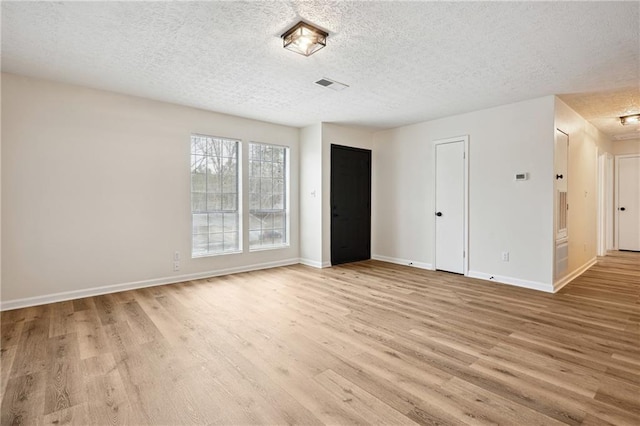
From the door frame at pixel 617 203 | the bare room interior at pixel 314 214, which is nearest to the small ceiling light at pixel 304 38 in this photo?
the bare room interior at pixel 314 214

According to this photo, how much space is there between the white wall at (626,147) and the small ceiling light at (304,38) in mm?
8284

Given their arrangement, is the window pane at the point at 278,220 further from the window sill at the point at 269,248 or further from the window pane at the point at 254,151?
the window pane at the point at 254,151

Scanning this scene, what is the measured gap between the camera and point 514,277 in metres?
4.55

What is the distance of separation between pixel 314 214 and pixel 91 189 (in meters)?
3.40

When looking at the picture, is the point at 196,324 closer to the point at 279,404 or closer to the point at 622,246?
the point at 279,404

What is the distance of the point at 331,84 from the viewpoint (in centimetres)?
379

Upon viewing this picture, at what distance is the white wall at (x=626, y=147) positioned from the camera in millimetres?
7086

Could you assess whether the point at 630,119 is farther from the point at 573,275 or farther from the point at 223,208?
the point at 223,208

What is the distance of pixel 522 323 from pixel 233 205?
4340 mm

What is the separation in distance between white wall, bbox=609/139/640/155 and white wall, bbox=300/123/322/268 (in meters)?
7.11

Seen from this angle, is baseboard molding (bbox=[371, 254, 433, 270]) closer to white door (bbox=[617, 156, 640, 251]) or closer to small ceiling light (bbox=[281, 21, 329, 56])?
small ceiling light (bbox=[281, 21, 329, 56])

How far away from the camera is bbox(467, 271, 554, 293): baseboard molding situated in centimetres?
423

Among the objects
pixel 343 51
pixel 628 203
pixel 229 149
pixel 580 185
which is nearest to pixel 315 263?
pixel 229 149

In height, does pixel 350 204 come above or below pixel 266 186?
below
